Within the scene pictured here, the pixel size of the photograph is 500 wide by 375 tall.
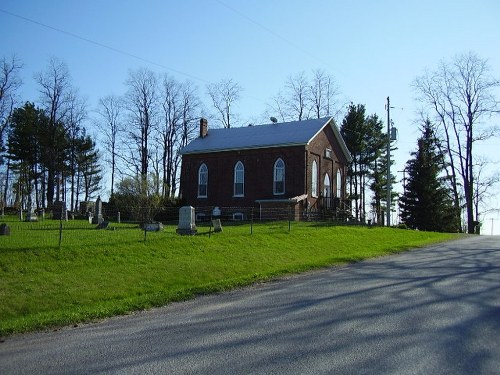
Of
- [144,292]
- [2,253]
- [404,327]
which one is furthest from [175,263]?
[404,327]

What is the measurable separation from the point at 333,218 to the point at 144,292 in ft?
83.1

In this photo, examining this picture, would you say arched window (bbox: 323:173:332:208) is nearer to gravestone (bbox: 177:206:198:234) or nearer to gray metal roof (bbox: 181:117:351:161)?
gray metal roof (bbox: 181:117:351:161)

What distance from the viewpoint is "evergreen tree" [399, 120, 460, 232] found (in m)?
44.7

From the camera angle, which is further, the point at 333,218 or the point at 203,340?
the point at 333,218

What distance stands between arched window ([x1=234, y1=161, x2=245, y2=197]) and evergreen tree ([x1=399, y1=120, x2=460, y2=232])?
59.2ft

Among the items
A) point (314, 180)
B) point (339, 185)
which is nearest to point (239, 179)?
point (314, 180)

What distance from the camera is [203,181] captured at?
3922cm

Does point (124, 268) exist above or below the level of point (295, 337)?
above

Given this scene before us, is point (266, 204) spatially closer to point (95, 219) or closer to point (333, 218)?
point (333, 218)

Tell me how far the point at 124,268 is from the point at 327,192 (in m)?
28.0

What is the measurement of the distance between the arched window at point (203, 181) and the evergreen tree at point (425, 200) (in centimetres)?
2008

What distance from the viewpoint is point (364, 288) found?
425 inches

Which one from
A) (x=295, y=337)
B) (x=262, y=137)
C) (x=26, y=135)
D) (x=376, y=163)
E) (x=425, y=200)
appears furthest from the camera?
(x=376, y=163)

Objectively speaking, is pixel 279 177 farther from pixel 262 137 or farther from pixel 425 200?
pixel 425 200
